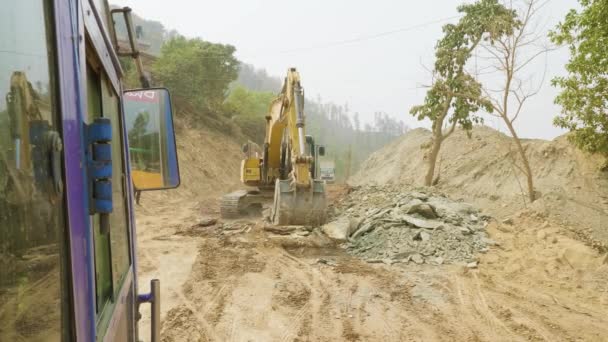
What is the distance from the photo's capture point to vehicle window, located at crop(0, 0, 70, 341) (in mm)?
752

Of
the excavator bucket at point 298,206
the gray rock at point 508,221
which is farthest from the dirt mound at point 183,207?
the gray rock at point 508,221

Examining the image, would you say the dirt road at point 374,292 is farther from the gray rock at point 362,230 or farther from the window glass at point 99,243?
the window glass at point 99,243

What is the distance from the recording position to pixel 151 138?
7.63 ft

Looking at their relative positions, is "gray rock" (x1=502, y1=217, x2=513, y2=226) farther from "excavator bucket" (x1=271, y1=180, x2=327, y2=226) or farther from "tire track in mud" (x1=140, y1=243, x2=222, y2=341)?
"tire track in mud" (x1=140, y1=243, x2=222, y2=341)

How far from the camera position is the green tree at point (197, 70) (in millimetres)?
26938

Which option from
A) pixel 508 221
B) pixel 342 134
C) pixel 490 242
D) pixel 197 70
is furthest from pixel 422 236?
pixel 342 134

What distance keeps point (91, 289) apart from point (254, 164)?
11.8 meters

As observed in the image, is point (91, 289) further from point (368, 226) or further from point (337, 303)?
point (368, 226)

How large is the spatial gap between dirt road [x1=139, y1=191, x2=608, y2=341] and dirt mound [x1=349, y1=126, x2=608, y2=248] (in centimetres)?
96

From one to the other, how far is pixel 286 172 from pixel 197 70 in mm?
17798

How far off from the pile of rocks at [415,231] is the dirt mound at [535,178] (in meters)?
1.45

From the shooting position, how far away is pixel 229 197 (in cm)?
1241

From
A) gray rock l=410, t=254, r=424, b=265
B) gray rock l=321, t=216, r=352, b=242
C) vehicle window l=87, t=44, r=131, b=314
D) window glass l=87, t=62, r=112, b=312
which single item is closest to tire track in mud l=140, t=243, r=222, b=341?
vehicle window l=87, t=44, r=131, b=314

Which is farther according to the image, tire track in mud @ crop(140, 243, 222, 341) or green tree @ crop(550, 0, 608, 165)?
green tree @ crop(550, 0, 608, 165)
